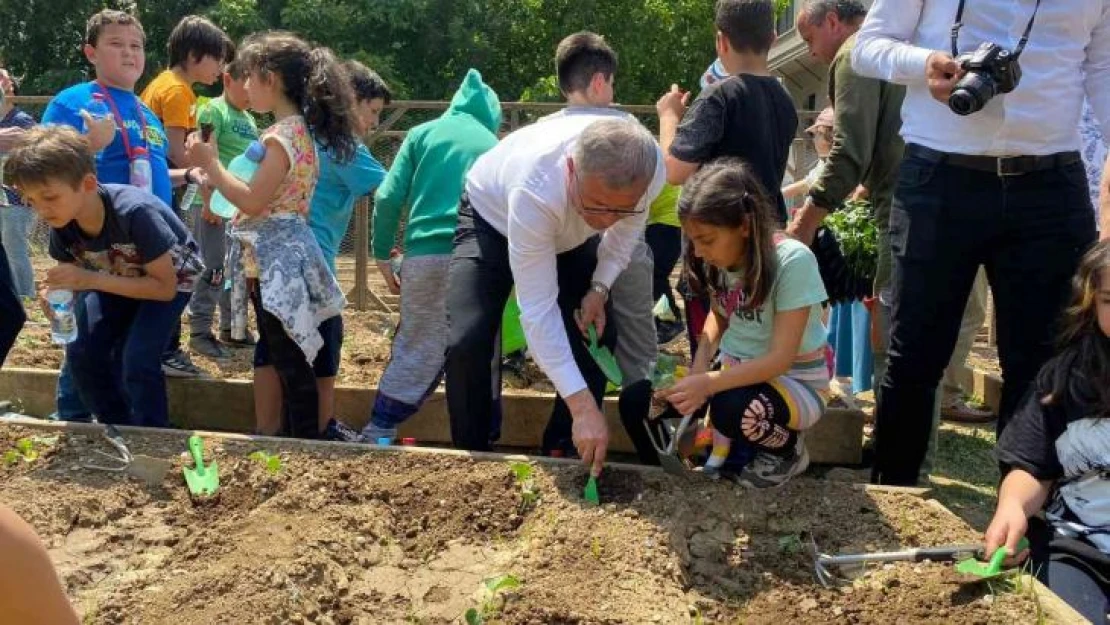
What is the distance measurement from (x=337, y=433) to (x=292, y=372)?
1.32ft

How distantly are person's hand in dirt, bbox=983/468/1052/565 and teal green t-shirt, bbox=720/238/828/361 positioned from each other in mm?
791

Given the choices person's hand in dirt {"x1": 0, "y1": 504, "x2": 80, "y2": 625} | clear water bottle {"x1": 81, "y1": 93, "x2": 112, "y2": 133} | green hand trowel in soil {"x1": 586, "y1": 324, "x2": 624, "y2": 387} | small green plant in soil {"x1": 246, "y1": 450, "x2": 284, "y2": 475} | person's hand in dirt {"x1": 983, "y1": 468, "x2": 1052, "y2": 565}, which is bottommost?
small green plant in soil {"x1": 246, "y1": 450, "x2": 284, "y2": 475}

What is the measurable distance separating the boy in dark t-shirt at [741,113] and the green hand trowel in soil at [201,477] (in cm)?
209

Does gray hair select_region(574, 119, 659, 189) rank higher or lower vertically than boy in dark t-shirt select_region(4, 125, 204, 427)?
higher

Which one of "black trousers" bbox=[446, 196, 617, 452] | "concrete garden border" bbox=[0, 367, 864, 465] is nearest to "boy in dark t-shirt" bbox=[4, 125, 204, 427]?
"concrete garden border" bbox=[0, 367, 864, 465]

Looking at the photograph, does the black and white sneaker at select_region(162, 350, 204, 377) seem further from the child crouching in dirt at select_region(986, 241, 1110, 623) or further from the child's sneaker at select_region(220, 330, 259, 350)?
the child crouching in dirt at select_region(986, 241, 1110, 623)

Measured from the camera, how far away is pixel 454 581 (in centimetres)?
308

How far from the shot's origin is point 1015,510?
9.39 feet

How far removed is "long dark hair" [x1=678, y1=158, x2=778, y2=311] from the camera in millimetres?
3270

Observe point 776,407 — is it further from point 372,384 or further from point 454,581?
point 372,384

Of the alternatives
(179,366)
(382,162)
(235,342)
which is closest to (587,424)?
(179,366)

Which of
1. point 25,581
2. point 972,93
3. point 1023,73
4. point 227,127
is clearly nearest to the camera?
point 25,581

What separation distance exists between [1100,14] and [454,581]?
2568 millimetres

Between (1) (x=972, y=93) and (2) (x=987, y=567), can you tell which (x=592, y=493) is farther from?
(1) (x=972, y=93)
